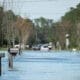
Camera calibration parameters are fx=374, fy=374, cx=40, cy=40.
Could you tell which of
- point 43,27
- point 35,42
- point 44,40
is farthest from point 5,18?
point 43,27

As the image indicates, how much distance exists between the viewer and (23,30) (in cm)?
6012

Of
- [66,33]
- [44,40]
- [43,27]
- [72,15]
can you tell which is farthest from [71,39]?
[43,27]

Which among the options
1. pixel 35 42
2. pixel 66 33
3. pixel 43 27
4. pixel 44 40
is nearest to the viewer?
pixel 66 33

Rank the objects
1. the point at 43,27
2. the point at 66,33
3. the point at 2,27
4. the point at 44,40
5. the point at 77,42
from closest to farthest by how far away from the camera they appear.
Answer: the point at 2,27
the point at 77,42
the point at 66,33
the point at 44,40
the point at 43,27

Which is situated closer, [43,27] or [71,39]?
[71,39]

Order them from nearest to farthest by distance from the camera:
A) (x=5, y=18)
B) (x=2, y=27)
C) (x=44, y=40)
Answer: (x=2, y=27) → (x=5, y=18) → (x=44, y=40)

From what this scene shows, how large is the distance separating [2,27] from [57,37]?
2145 cm

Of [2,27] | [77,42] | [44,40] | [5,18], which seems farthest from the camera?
[44,40]

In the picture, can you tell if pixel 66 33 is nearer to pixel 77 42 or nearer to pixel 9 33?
pixel 77 42

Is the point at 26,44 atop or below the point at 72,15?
below

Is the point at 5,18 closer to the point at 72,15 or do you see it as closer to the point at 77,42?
the point at 77,42

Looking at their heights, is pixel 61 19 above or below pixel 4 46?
above

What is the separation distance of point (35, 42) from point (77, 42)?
801 inches

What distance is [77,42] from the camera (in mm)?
52469
